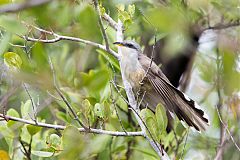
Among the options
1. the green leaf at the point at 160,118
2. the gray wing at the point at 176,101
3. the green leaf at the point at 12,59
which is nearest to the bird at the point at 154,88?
the gray wing at the point at 176,101

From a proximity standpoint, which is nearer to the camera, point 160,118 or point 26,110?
point 160,118

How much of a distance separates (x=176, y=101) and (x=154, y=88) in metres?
0.35

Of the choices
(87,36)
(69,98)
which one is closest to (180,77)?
(69,98)

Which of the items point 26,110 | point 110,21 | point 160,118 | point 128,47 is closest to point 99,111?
point 160,118

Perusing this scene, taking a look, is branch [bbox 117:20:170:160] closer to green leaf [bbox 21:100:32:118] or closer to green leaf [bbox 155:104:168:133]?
green leaf [bbox 155:104:168:133]

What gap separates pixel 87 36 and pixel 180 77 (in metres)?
3.30


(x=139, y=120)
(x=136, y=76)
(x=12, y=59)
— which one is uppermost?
(x=12, y=59)

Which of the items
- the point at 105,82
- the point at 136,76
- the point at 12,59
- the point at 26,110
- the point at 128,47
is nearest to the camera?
the point at 105,82

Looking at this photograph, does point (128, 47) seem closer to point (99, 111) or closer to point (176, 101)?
point (176, 101)

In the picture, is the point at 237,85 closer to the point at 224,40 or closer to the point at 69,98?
the point at 224,40

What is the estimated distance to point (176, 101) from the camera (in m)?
3.22

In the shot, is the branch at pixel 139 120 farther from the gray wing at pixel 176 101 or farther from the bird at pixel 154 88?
the gray wing at pixel 176 101

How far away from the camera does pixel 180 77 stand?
443cm

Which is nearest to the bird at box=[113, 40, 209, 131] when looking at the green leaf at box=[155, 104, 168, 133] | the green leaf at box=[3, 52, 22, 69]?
the green leaf at box=[155, 104, 168, 133]
